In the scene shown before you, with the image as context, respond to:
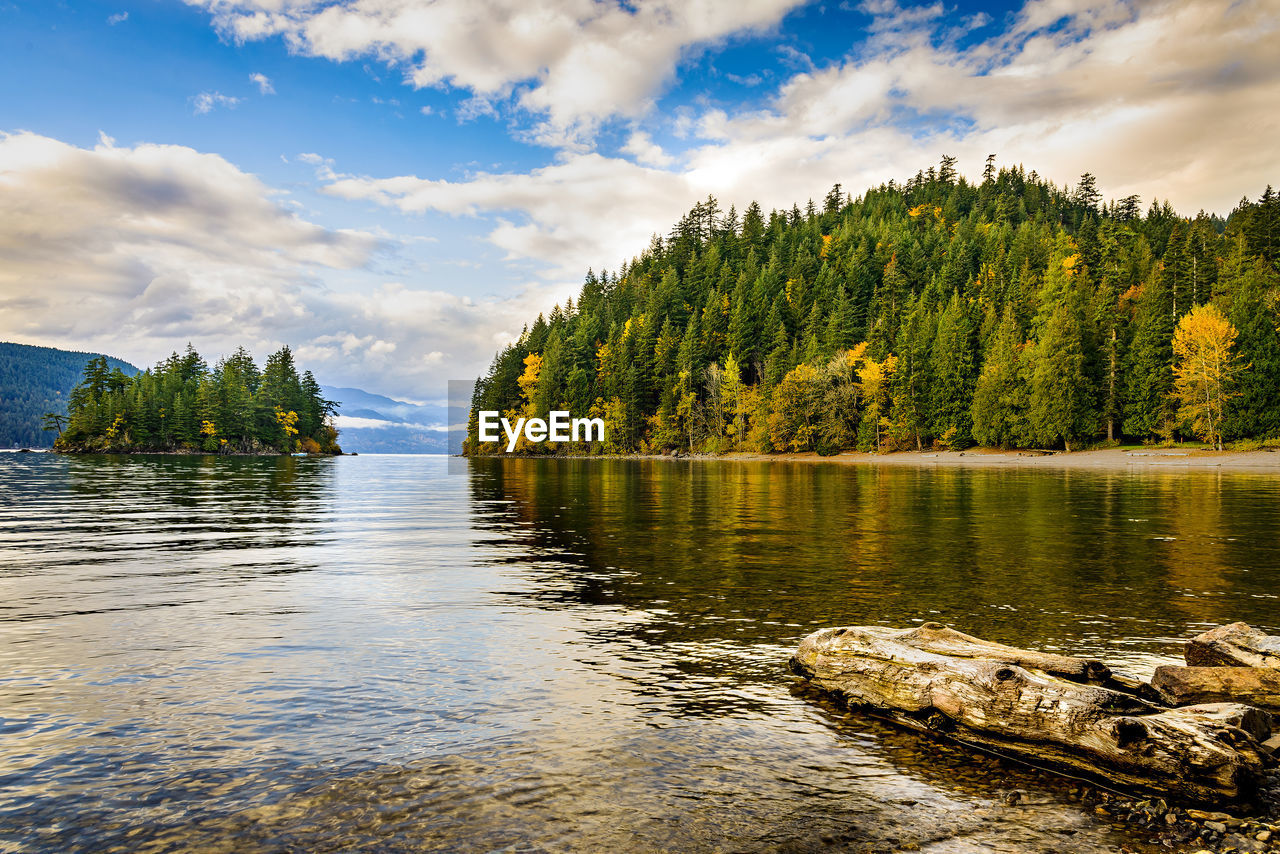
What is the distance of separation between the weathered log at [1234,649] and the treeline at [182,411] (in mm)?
183353

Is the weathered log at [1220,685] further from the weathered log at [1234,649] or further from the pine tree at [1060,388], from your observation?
the pine tree at [1060,388]

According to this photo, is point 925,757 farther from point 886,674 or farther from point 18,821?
point 18,821

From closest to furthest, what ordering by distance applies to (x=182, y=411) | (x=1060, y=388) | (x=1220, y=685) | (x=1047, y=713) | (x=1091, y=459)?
(x=1047, y=713) → (x=1220, y=685) → (x=1091, y=459) → (x=1060, y=388) → (x=182, y=411)

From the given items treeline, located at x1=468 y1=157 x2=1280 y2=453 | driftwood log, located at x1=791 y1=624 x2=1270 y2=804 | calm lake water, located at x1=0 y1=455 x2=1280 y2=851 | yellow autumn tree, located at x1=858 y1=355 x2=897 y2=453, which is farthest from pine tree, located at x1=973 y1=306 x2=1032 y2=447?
driftwood log, located at x1=791 y1=624 x2=1270 y2=804

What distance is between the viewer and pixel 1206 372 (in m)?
86.1

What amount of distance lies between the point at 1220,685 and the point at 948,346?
11997cm

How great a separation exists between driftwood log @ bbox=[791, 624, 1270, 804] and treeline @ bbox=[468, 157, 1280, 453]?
102 m

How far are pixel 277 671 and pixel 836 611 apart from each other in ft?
33.6

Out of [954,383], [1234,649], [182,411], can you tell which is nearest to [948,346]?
[954,383]

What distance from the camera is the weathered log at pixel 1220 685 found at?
8.53 m

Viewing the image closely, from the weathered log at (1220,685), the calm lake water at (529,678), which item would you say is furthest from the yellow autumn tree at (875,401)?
the weathered log at (1220,685)

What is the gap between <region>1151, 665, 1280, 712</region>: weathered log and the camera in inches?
336

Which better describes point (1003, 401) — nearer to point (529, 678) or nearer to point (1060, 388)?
point (1060, 388)

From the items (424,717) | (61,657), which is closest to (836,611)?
(424,717)
